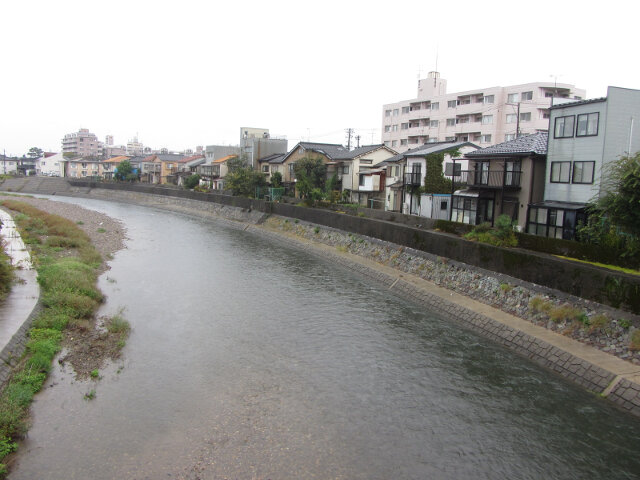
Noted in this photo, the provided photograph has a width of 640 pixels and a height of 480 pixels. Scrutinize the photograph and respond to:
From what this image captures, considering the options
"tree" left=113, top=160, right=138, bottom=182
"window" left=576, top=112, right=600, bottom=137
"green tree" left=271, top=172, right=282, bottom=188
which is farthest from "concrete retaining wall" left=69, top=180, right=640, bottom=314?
"tree" left=113, top=160, right=138, bottom=182

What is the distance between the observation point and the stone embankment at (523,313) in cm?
1262

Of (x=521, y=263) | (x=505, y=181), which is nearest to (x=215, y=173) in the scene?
(x=505, y=181)

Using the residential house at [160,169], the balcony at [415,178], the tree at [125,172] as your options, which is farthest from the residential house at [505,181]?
the tree at [125,172]

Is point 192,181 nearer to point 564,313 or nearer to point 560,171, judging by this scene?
point 560,171

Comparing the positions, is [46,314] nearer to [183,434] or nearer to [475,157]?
[183,434]

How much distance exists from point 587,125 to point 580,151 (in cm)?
114

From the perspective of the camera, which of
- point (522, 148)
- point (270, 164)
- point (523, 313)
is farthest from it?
point (270, 164)

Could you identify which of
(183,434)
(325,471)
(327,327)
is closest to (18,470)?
(183,434)

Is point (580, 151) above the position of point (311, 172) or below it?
above

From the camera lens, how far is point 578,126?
21.3 metres

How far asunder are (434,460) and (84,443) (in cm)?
701

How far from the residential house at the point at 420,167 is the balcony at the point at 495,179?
4818 millimetres

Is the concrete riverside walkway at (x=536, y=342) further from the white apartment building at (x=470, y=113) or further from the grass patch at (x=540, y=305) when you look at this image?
the white apartment building at (x=470, y=113)

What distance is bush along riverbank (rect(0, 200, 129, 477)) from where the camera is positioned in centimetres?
1009
